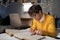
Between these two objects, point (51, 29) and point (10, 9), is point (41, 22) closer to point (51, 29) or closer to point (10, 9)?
point (51, 29)

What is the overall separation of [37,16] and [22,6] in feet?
1.40

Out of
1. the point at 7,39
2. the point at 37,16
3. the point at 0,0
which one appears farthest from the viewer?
the point at 0,0

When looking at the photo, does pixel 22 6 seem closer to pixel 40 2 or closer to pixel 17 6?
pixel 17 6

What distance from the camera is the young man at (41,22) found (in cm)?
118

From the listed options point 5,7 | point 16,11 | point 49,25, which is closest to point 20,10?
point 16,11

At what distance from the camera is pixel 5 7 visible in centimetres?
163

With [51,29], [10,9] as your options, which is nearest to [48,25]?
[51,29]

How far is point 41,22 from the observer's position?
130 cm

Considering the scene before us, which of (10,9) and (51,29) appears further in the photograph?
(10,9)

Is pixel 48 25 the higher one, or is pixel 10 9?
pixel 10 9

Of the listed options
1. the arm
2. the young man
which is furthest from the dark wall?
the arm

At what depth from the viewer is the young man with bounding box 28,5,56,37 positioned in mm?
1178

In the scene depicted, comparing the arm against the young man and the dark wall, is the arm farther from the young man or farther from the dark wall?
the dark wall

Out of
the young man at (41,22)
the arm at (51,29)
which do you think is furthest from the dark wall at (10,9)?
the arm at (51,29)
